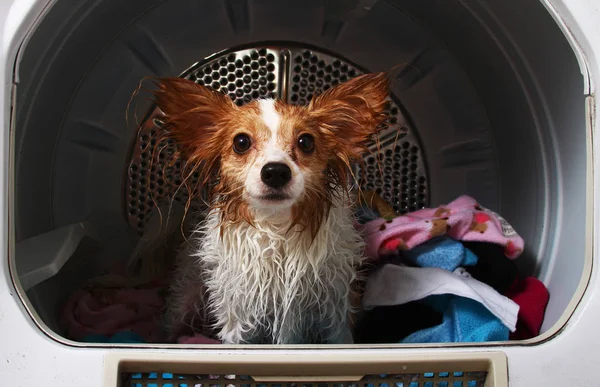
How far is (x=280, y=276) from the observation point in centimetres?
119


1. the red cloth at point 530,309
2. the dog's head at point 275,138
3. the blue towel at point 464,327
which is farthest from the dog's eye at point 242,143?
the red cloth at point 530,309

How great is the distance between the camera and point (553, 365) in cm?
92

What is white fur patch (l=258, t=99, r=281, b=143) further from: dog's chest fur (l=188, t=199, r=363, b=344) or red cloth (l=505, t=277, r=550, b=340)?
red cloth (l=505, t=277, r=550, b=340)

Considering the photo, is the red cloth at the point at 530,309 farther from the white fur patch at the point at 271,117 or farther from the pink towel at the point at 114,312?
the pink towel at the point at 114,312

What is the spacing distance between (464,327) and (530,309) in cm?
16

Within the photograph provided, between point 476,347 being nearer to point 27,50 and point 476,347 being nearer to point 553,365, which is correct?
point 553,365

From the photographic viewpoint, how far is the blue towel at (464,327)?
44.4 inches

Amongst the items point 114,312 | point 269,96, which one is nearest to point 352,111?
point 269,96

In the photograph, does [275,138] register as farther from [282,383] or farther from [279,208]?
[282,383]

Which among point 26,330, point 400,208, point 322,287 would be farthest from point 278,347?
point 400,208

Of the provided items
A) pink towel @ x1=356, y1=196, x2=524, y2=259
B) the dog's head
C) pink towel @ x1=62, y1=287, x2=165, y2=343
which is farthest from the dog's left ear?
pink towel @ x1=62, y1=287, x2=165, y2=343

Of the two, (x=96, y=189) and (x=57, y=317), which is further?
(x=96, y=189)

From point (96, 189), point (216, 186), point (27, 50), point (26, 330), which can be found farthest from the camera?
point (96, 189)

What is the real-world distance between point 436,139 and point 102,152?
3.12 ft
